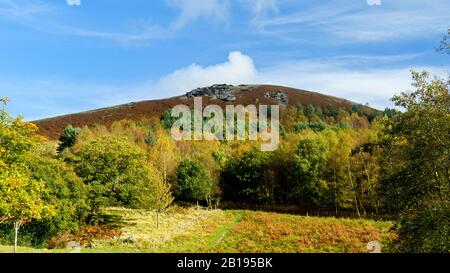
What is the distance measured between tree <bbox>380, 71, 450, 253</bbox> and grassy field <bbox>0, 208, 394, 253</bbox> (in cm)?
1566

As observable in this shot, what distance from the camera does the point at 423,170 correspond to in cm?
1842

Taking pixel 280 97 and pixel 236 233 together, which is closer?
pixel 236 233

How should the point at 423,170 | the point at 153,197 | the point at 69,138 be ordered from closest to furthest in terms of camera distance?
the point at 423,170 → the point at 153,197 → the point at 69,138

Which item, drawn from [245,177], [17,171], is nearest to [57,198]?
[17,171]

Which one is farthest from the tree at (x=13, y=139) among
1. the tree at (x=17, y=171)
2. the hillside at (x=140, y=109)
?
the hillside at (x=140, y=109)

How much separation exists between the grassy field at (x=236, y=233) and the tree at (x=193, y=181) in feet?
25.6

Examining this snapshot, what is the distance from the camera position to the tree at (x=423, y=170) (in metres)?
16.8

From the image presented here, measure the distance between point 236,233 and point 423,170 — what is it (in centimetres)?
3381

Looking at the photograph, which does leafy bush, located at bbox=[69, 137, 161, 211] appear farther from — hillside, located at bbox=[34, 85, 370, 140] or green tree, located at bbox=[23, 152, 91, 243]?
hillside, located at bbox=[34, 85, 370, 140]

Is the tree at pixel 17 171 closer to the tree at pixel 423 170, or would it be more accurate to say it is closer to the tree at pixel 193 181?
the tree at pixel 423 170

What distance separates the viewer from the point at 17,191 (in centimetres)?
2453

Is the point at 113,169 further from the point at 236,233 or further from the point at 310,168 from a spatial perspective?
the point at 310,168

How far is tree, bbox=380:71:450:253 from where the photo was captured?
16.8 metres
